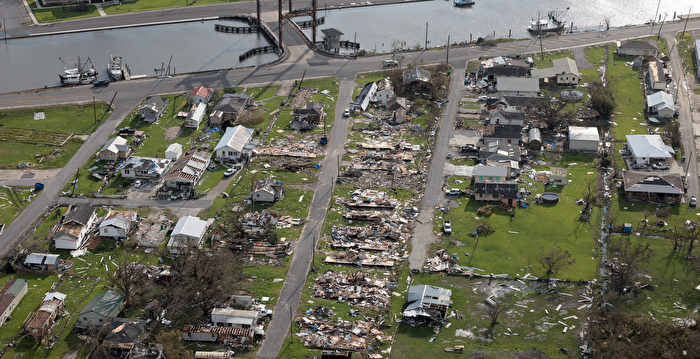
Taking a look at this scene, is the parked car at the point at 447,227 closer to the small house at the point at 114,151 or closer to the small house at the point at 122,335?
the small house at the point at 122,335

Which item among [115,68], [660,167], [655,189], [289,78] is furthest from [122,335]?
[115,68]

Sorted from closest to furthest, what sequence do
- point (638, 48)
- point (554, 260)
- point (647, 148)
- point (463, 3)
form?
1. point (554, 260)
2. point (647, 148)
3. point (638, 48)
4. point (463, 3)

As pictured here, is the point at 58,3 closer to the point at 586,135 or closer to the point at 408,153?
the point at 408,153

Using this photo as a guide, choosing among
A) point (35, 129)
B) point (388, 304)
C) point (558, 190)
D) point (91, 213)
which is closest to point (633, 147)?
point (558, 190)

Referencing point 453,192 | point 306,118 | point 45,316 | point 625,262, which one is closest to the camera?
point 45,316

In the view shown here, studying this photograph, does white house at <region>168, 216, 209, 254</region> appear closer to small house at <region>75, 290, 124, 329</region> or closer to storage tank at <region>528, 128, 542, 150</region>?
small house at <region>75, 290, 124, 329</region>

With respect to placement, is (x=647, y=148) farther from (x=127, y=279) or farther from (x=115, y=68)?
(x=115, y=68)
